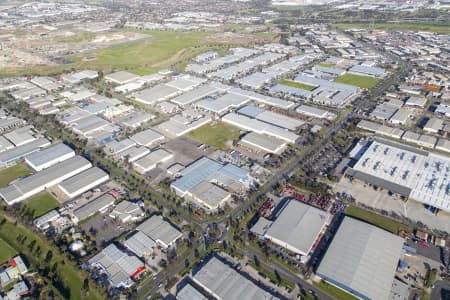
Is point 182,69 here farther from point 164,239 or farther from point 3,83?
point 164,239

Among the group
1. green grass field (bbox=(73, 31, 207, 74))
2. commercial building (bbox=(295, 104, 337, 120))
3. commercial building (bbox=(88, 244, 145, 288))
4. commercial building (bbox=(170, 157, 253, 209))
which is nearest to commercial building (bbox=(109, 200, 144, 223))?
commercial building (bbox=(88, 244, 145, 288))

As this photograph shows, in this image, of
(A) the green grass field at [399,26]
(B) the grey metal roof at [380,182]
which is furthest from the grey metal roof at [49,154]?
(A) the green grass field at [399,26]

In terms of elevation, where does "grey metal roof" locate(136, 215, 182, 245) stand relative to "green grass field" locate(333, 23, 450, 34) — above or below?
below

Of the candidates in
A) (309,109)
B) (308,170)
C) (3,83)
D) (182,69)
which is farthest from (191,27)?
(308,170)

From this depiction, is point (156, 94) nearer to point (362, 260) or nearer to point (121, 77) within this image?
point (121, 77)

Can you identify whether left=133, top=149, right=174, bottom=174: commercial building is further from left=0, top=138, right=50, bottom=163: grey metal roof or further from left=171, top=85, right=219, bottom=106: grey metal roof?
left=171, top=85, right=219, bottom=106: grey metal roof

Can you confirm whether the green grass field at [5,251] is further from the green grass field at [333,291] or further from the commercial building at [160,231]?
the green grass field at [333,291]
